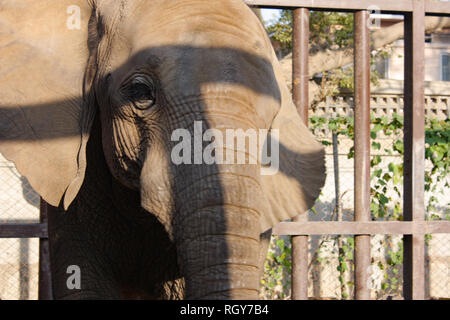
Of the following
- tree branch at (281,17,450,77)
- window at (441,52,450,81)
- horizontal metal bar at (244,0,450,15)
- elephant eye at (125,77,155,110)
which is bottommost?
elephant eye at (125,77,155,110)

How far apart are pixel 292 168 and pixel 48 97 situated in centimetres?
100

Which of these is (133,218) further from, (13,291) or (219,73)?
(13,291)

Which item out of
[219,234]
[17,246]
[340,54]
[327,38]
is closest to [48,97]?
[219,234]

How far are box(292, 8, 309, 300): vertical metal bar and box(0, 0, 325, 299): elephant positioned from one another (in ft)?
1.58

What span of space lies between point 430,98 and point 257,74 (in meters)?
7.17

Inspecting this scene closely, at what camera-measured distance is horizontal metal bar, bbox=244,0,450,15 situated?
322 centimetres

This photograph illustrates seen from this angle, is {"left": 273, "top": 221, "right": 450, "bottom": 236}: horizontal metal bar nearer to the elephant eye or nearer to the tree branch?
the elephant eye

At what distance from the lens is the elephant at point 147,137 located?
1.81 meters

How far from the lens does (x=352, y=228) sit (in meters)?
3.25

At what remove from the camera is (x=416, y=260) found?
10.7 ft

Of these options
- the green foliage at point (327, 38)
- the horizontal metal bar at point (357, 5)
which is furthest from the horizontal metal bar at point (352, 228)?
the green foliage at point (327, 38)

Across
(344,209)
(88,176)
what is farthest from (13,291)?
(88,176)

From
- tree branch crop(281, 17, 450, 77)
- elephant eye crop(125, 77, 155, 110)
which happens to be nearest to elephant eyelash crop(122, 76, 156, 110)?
elephant eye crop(125, 77, 155, 110)

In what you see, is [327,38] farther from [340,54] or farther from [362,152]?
[362,152]
